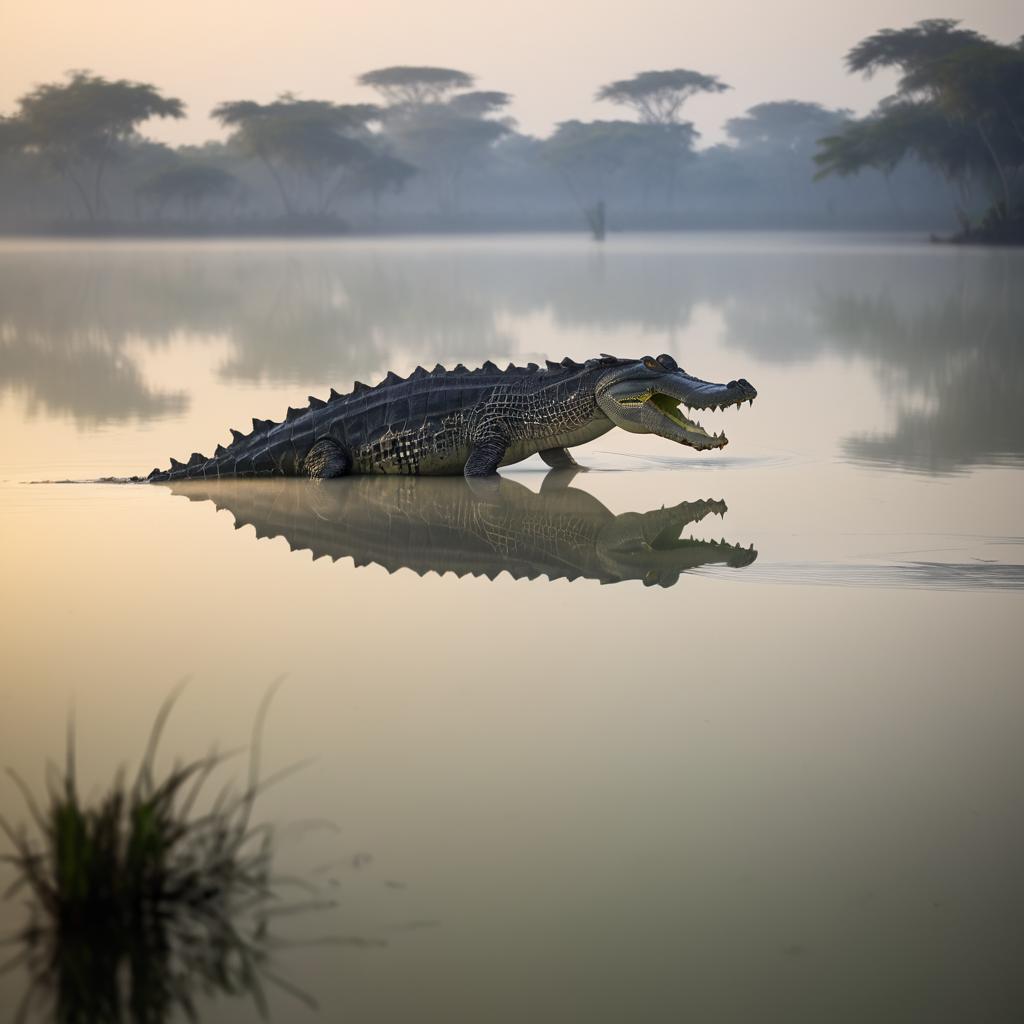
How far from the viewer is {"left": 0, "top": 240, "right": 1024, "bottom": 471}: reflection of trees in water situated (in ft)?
34.1

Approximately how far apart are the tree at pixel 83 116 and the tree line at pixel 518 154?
0.08 m

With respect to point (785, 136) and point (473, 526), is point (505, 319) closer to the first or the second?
point (473, 526)

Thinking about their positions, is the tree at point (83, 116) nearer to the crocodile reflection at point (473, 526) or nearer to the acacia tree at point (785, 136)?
the acacia tree at point (785, 136)

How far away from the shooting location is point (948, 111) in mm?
45406

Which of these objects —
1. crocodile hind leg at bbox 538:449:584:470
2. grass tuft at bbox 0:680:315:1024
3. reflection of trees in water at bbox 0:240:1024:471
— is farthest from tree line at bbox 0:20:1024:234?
grass tuft at bbox 0:680:315:1024

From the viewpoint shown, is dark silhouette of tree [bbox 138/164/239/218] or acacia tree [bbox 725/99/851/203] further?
acacia tree [bbox 725/99/851/203]

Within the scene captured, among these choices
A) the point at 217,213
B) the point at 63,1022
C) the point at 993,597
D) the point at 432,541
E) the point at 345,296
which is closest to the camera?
the point at 63,1022

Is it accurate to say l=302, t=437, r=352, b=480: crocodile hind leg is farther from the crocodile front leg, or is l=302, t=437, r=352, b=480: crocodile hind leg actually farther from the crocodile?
the crocodile front leg

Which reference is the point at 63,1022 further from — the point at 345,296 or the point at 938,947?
the point at 345,296

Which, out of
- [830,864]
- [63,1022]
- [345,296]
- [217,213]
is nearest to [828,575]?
[830,864]

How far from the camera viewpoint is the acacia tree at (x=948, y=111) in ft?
145

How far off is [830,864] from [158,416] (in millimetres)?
7192

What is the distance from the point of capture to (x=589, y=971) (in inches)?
100

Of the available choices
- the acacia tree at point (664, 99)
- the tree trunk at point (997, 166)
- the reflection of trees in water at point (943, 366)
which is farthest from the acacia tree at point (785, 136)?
the reflection of trees in water at point (943, 366)
